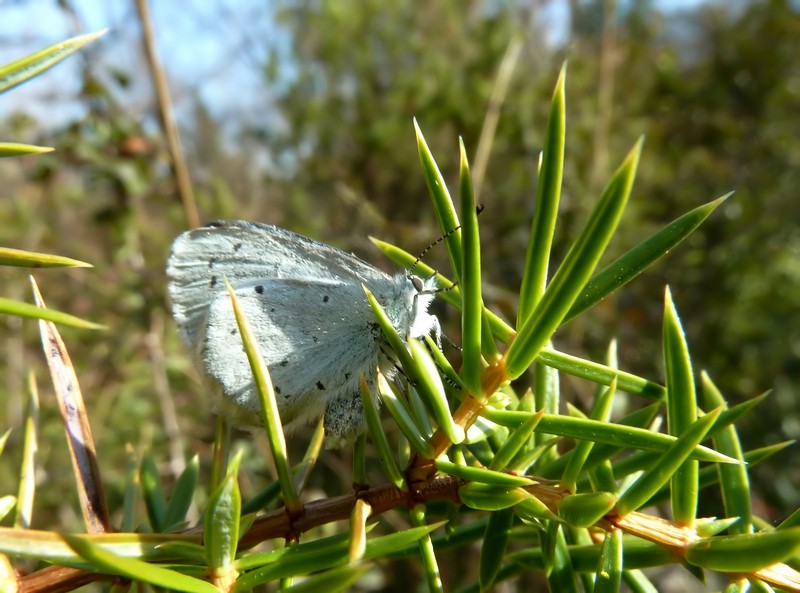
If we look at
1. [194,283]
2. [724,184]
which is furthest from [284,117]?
[194,283]

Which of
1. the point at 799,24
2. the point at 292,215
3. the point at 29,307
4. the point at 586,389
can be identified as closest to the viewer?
the point at 29,307

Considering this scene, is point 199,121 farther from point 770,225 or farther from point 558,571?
point 558,571

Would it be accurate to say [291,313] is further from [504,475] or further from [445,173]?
[445,173]

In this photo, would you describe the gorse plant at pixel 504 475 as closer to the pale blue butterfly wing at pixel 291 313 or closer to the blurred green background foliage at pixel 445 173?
the pale blue butterfly wing at pixel 291 313

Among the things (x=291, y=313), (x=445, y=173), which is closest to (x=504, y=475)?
(x=291, y=313)

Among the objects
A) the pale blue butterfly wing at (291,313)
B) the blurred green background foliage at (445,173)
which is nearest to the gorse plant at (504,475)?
the pale blue butterfly wing at (291,313)

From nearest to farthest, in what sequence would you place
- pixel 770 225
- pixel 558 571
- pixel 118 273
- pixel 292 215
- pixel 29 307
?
pixel 29 307, pixel 558 571, pixel 770 225, pixel 118 273, pixel 292 215
